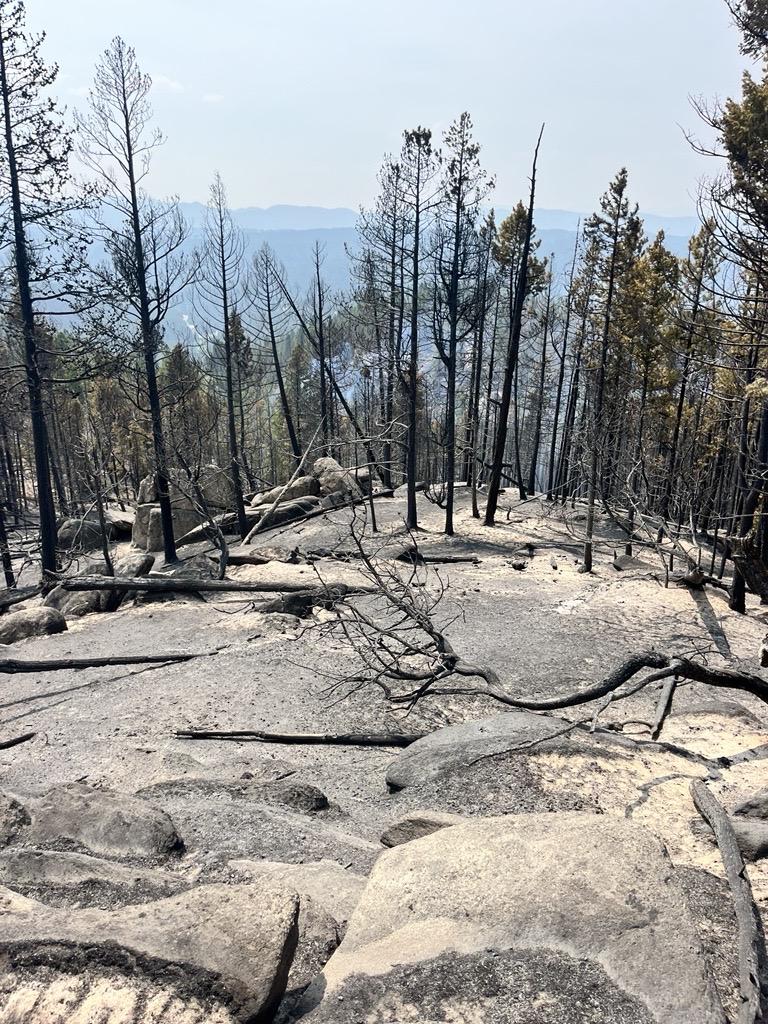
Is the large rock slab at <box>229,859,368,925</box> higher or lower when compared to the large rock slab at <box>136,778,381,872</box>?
higher

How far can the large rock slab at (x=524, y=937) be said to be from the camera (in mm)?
2465

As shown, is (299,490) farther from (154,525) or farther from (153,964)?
(153,964)

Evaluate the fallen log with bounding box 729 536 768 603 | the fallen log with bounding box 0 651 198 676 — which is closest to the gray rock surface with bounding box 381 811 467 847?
the fallen log with bounding box 729 536 768 603

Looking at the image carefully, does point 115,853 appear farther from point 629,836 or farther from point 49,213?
point 49,213

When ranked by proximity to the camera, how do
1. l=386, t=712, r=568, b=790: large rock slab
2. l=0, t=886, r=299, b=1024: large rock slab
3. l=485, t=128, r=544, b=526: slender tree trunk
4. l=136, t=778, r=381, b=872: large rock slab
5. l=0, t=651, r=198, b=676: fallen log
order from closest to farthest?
l=0, t=886, r=299, b=1024: large rock slab, l=136, t=778, r=381, b=872: large rock slab, l=386, t=712, r=568, b=790: large rock slab, l=0, t=651, r=198, b=676: fallen log, l=485, t=128, r=544, b=526: slender tree trunk

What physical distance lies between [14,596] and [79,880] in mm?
15375

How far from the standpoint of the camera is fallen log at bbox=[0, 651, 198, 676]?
9.77 m

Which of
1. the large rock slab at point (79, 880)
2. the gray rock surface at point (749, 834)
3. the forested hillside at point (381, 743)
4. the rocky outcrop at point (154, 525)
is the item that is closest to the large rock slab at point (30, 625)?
the forested hillside at point (381, 743)

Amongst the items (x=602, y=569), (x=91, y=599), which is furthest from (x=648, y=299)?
(x=91, y=599)

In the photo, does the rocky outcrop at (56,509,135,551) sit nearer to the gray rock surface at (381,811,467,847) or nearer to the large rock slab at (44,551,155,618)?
the large rock slab at (44,551,155,618)

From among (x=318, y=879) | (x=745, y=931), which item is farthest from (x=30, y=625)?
(x=745, y=931)

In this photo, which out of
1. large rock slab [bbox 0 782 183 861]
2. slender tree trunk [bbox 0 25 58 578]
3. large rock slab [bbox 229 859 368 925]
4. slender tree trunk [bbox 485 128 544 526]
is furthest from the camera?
slender tree trunk [bbox 485 128 544 526]

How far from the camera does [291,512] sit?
73.3 ft

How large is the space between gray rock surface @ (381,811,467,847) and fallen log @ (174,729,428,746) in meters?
2.63
